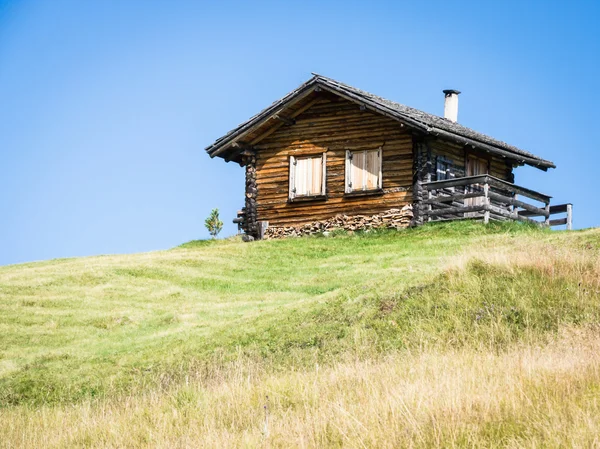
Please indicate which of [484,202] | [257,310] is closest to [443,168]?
[484,202]

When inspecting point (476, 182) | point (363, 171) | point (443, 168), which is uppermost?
point (443, 168)

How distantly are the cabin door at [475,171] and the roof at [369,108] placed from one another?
2.92 feet

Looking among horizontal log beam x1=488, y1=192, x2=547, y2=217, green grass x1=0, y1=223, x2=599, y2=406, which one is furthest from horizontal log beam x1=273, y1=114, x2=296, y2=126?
horizontal log beam x1=488, y1=192, x2=547, y2=217

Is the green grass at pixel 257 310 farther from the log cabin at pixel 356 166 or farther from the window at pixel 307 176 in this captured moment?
the window at pixel 307 176

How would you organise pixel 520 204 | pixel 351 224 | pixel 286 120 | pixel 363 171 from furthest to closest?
1. pixel 286 120
2. pixel 363 171
3. pixel 351 224
4. pixel 520 204

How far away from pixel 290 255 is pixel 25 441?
17999 mm

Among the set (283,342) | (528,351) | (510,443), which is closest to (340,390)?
(528,351)

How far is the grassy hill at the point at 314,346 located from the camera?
26.5 feet

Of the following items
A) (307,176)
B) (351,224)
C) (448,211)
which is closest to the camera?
(448,211)

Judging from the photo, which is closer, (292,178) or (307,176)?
(307,176)

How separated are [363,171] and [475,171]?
4.88 m

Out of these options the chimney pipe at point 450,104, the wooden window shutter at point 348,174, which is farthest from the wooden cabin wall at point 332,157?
the chimney pipe at point 450,104

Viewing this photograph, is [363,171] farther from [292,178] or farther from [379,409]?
[379,409]

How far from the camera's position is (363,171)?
31.1 m
